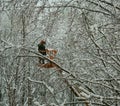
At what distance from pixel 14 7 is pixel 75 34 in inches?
71.6

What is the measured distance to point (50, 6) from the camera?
3936 millimetres

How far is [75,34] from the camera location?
5.43 metres

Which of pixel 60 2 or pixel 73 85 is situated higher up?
pixel 60 2

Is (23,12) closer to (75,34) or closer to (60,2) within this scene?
(60,2)

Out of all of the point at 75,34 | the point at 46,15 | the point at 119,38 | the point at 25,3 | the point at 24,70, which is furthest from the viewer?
the point at 24,70

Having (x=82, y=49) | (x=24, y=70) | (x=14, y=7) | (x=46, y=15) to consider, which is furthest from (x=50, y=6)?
(x=24, y=70)

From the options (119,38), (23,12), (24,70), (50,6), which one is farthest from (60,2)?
(24,70)

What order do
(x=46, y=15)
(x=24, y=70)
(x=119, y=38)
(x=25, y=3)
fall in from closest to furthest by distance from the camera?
(x=25, y=3) → (x=46, y=15) → (x=119, y=38) → (x=24, y=70)

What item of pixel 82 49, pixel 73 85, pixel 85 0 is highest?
pixel 85 0

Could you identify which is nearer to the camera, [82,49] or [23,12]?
[23,12]

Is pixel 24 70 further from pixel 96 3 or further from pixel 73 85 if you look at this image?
pixel 96 3

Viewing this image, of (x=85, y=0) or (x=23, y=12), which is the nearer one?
(x=23, y=12)

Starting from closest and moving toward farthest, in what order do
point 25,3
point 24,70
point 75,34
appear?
point 25,3 → point 75,34 → point 24,70

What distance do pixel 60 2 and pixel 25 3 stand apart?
0.51 meters
